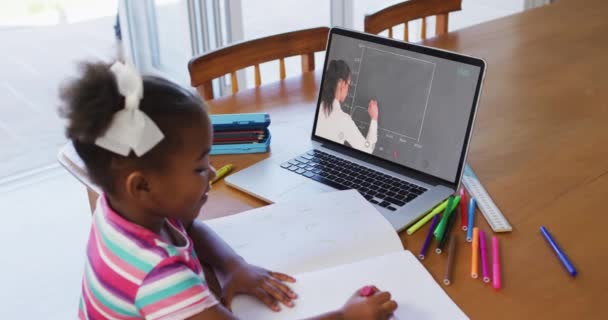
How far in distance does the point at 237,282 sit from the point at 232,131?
1.49ft

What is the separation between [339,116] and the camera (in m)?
1.36

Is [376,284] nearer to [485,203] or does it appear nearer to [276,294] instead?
[276,294]

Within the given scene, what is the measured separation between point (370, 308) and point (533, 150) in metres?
0.65

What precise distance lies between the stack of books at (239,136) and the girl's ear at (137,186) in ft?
1.79

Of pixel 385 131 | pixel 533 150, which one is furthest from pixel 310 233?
pixel 533 150

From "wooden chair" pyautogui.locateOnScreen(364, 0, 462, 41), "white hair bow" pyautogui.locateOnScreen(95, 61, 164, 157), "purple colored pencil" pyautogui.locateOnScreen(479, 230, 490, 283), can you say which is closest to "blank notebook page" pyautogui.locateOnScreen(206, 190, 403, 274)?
"purple colored pencil" pyautogui.locateOnScreen(479, 230, 490, 283)

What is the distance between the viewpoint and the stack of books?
4.54ft

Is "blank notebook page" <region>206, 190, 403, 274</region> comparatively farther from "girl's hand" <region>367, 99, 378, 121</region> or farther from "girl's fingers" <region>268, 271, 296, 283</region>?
"girl's hand" <region>367, 99, 378, 121</region>

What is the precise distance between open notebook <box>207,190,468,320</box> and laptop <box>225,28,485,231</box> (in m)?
0.05

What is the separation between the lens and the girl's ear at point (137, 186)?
82 centimetres

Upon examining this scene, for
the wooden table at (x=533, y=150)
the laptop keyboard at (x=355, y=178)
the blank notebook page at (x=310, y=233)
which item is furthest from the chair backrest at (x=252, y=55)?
the blank notebook page at (x=310, y=233)

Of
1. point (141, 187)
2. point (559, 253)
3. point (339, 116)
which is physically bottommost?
point (559, 253)

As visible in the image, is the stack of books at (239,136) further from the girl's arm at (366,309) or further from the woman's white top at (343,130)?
the girl's arm at (366,309)

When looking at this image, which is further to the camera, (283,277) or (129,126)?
(283,277)
